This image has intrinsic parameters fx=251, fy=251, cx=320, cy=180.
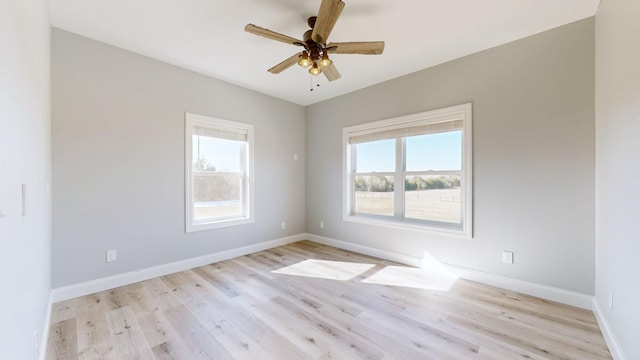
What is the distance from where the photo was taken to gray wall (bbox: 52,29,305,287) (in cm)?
252

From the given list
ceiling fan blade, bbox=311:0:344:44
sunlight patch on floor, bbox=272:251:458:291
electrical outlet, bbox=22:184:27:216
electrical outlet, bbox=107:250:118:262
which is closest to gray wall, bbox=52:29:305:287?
electrical outlet, bbox=107:250:118:262

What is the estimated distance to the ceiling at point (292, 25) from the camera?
216cm

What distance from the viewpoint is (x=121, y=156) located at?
2.85 meters

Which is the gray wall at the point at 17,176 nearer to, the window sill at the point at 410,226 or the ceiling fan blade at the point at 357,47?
A: the ceiling fan blade at the point at 357,47

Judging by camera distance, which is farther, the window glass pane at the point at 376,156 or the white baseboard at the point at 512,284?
the window glass pane at the point at 376,156

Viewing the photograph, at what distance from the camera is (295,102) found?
475 cm

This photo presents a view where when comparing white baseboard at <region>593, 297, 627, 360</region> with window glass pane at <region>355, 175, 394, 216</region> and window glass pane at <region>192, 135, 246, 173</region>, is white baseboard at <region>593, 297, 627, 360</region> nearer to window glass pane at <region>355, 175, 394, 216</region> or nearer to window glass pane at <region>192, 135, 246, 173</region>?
window glass pane at <region>355, 175, 394, 216</region>

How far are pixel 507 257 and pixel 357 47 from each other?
2.69 meters

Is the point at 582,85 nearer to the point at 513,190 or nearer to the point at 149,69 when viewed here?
the point at 513,190

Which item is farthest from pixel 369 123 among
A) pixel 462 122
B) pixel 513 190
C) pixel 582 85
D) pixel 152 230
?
pixel 152 230

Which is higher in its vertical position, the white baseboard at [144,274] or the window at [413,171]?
the window at [413,171]

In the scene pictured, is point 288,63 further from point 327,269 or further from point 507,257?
point 507,257

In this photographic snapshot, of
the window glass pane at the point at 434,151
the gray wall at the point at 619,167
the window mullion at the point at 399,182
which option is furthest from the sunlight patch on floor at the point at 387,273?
the gray wall at the point at 619,167

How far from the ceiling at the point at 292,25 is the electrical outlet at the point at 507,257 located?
7.50 ft
